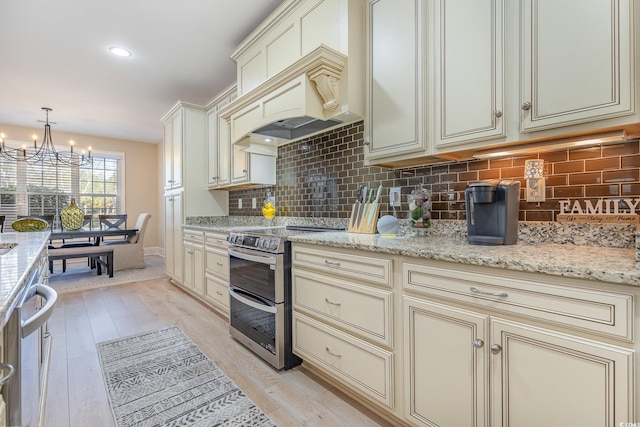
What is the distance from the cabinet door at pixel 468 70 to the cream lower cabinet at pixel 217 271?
2124mm

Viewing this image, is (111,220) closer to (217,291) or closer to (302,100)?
(217,291)

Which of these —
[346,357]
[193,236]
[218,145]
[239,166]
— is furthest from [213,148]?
[346,357]

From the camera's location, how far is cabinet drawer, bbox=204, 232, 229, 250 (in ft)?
9.36

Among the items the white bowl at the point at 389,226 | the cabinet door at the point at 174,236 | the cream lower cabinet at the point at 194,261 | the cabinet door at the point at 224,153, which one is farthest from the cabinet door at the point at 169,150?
the white bowl at the point at 389,226

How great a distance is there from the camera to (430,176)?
194 cm

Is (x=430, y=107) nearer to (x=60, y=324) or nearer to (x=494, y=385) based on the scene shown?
(x=494, y=385)

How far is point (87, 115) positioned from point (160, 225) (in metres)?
2.74

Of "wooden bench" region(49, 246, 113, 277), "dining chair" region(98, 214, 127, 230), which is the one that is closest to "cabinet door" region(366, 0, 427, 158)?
"wooden bench" region(49, 246, 113, 277)

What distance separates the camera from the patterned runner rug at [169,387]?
61.7 inches

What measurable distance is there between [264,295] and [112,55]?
2.91 meters

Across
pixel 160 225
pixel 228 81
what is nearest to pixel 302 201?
pixel 228 81

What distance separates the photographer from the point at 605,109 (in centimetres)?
110

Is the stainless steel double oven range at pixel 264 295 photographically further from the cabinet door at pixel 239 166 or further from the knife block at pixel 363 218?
the cabinet door at pixel 239 166

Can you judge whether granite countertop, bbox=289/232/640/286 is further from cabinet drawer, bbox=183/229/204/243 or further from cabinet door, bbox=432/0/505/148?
cabinet drawer, bbox=183/229/204/243
